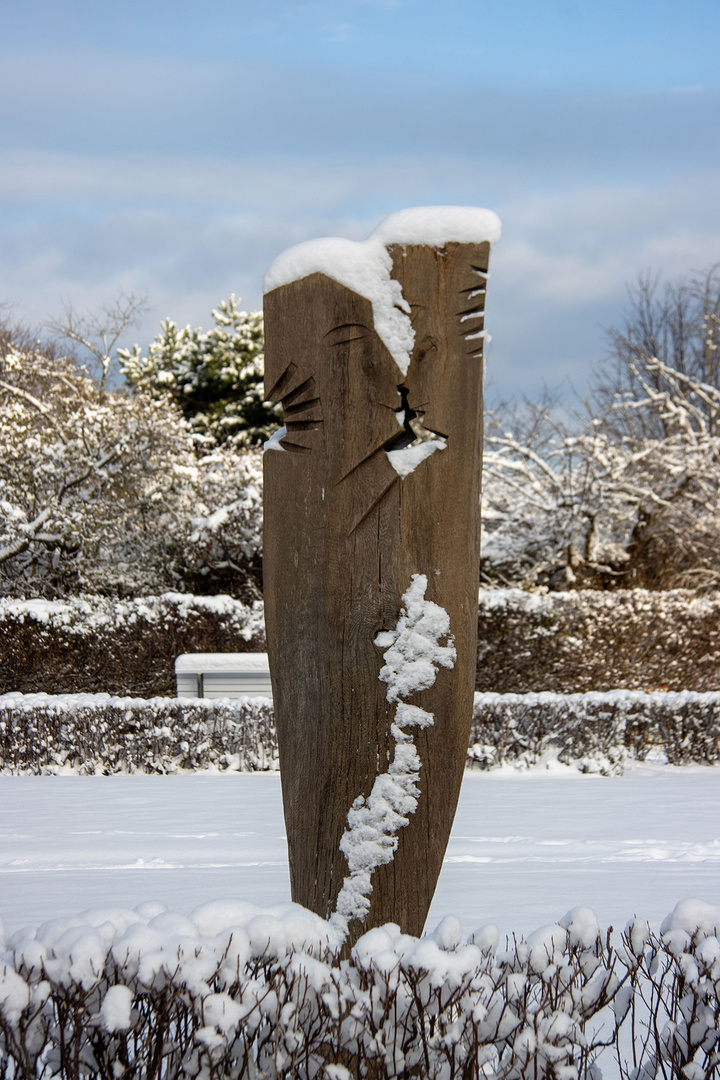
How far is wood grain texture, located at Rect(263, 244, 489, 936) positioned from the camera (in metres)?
2.51

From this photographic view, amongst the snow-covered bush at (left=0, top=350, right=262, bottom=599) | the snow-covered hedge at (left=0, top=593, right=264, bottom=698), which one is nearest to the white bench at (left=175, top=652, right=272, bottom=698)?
the snow-covered hedge at (left=0, top=593, right=264, bottom=698)

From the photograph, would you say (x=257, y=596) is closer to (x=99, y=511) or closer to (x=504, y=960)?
(x=99, y=511)

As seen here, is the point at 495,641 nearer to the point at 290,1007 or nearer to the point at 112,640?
the point at 112,640

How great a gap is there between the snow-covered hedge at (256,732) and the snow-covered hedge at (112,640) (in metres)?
1.73

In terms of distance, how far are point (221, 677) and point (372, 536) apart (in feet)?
22.3

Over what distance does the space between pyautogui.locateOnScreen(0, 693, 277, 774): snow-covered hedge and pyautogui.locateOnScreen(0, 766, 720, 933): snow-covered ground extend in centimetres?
42

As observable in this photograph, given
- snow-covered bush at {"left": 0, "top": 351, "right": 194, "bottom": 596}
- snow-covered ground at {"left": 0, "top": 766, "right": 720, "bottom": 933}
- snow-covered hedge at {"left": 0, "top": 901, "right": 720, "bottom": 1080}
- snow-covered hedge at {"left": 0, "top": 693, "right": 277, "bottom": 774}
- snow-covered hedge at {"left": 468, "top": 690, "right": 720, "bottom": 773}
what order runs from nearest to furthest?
snow-covered hedge at {"left": 0, "top": 901, "right": 720, "bottom": 1080} < snow-covered ground at {"left": 0, "top": 766, "right": 720, "bottom": 933} < snow-covered hedge at {"left": 0, "top": 693, "right": 277, "bottom": 774} < snow-covered hedge at {"left": 468, "top": 690, "right": 720, "bottom": 773} < snow-covered bush at {"left": 0, "top": 351, "right": 194, "bottom": 596}

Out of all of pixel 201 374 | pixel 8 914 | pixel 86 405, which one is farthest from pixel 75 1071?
pixel 201 374

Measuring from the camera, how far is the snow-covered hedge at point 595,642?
9.72 m

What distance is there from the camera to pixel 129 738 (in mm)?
7910

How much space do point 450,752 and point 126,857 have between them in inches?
115

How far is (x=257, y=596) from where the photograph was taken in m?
12.5

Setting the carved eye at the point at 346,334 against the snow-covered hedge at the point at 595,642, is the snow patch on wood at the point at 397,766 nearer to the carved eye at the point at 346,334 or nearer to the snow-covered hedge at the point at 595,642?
the carved eye at the point at 346,334

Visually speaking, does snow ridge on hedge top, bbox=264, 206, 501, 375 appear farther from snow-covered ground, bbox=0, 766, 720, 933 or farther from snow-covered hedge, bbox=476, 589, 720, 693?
snow-covered hedge, bbox=476, 589, 720, 693
